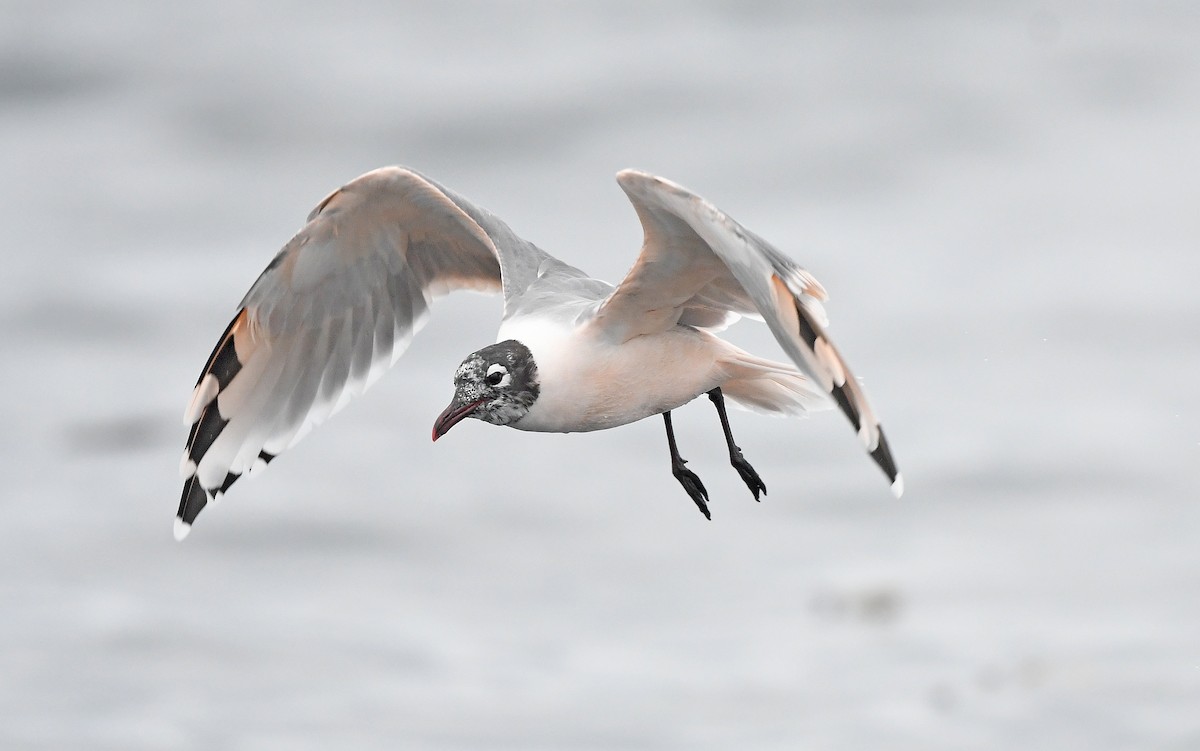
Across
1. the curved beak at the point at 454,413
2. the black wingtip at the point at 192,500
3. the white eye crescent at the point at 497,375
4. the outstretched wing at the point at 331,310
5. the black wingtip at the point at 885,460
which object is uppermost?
the outstretched wing at the point at 331,310

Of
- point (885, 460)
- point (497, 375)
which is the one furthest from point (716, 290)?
point (885, 460)

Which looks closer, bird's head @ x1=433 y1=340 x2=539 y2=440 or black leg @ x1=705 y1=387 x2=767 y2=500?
bird's head @ x1=433 y1=340 x2=539 y2=440

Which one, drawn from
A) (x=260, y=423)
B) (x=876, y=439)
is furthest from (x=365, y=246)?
(x=876, y=439)

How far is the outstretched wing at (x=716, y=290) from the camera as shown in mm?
6008

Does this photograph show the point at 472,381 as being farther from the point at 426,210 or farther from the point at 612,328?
the point at 426,210

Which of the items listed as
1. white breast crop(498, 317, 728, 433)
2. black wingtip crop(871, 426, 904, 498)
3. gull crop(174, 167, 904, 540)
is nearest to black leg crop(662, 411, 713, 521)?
gull crop(174, 167, 904, 540)

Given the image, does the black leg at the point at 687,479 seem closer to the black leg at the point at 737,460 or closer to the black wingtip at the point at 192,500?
the black leg at the point at 737,460

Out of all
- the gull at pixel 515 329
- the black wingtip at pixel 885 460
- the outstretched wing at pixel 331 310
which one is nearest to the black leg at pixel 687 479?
the gull at pixel 515 329

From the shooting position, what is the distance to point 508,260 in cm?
786

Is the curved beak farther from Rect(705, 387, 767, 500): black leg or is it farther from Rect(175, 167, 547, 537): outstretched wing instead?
Rect(705, 387, 767, 500): black leg

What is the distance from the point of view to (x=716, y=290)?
7418mm

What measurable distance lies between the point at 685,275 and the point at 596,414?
612 mm

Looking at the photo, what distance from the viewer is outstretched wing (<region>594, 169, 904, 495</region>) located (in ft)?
19.7

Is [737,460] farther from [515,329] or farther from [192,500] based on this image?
[192,500]
